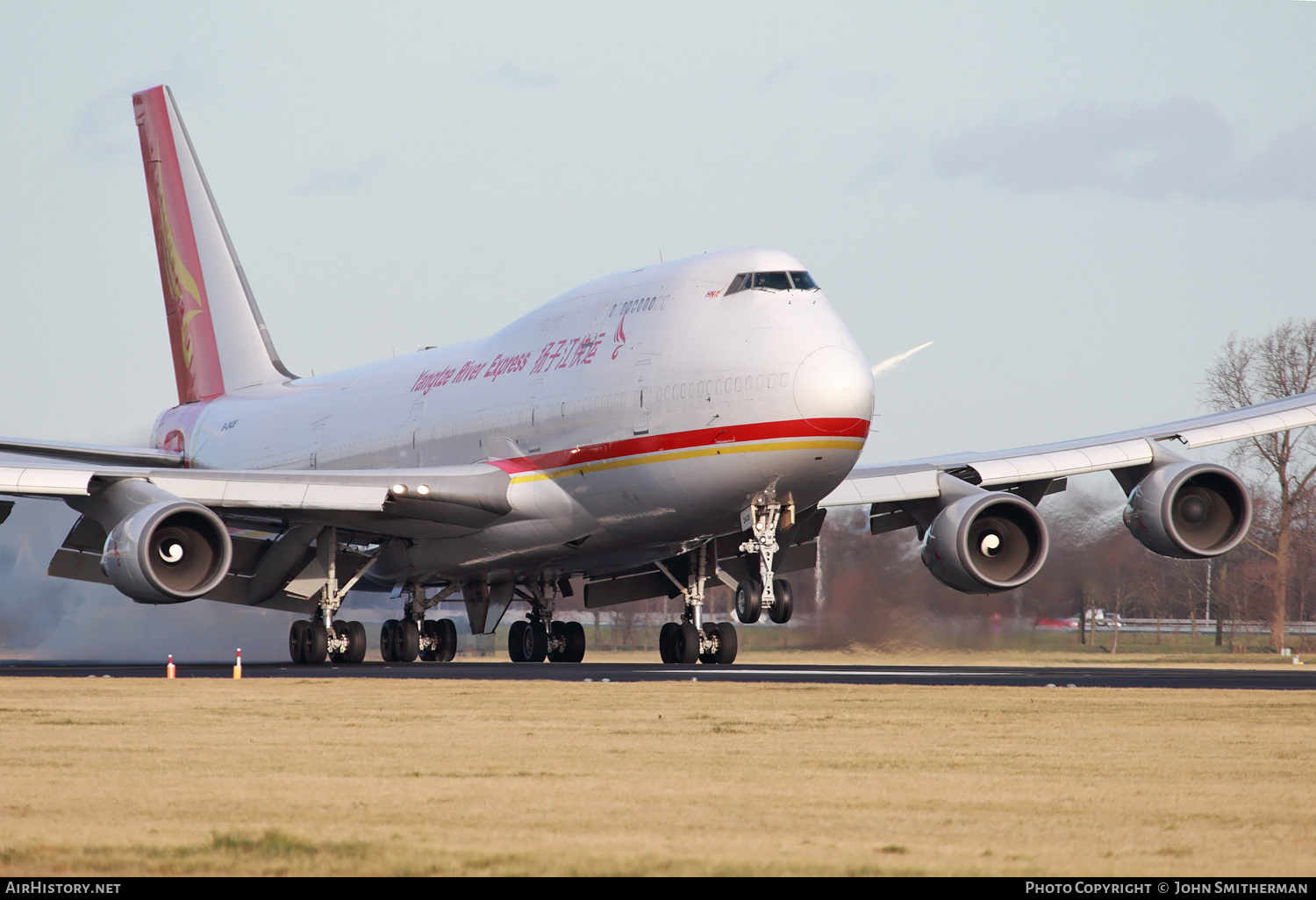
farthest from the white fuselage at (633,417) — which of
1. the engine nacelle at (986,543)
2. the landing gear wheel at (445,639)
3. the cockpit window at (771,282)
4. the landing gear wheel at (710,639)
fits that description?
the engine nacelle at (986,543)

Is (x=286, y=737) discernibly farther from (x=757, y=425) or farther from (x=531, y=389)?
(x=531, y=389)

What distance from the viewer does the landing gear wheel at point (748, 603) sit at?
26875 millimetres

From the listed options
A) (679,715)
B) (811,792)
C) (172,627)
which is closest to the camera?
(811,792)

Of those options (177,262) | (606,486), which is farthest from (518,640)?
(177,262)

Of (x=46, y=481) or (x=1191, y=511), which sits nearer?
(x=46, y=481)

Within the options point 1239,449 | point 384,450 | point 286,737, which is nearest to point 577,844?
point 286,737

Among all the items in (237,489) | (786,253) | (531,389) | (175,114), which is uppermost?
(175,114)

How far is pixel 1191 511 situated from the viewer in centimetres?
2625

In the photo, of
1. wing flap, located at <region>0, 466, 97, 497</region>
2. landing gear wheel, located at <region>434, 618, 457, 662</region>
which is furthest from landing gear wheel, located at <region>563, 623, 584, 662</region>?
wing flap, located at <region>0, 466, 97, 497</region>

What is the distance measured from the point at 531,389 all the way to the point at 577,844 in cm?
2020

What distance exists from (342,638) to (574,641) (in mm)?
4595

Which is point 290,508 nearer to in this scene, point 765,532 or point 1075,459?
point 765,532

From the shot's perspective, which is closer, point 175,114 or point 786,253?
point 786,253

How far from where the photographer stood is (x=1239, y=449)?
150 feet
